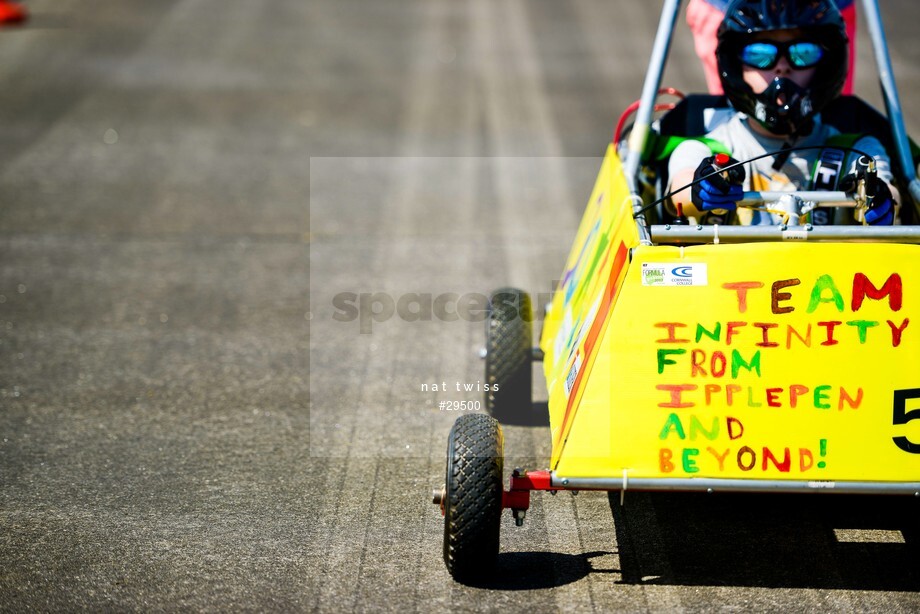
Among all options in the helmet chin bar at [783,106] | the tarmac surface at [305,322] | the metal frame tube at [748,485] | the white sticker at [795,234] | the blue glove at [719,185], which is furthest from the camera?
the helmet chin bar at [783,106]

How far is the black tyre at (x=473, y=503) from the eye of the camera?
4.18m

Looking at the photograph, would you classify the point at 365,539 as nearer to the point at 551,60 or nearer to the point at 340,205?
the point at 340,205

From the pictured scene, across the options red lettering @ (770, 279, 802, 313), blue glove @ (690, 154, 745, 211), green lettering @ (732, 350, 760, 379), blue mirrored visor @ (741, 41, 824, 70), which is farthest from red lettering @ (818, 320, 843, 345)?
blue mirrored visor @ (741, 41, 824, 70)

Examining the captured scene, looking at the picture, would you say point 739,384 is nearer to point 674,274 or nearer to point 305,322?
point 674,274

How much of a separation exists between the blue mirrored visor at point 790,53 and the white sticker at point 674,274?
1741 millimetres

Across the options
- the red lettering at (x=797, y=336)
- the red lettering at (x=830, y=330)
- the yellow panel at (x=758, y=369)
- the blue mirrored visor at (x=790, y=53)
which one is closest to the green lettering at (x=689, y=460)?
the yellow panel at (x=758, y=369)

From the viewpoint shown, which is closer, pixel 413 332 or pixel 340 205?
pixel 413 332

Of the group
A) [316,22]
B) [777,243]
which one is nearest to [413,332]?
[777,243]

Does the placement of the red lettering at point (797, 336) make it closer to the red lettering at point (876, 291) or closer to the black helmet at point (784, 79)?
the red lettering at point (876, 291)

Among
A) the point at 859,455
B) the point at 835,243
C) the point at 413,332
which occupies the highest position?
the point at 835,243

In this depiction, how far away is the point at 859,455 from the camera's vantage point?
Result: 163 inches

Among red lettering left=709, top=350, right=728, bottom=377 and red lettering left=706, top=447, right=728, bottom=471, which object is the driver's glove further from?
red lettering left=706, top=447, right=728, bottom=471

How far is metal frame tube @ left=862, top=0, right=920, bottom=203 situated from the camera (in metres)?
5.67

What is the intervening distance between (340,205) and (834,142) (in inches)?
199
